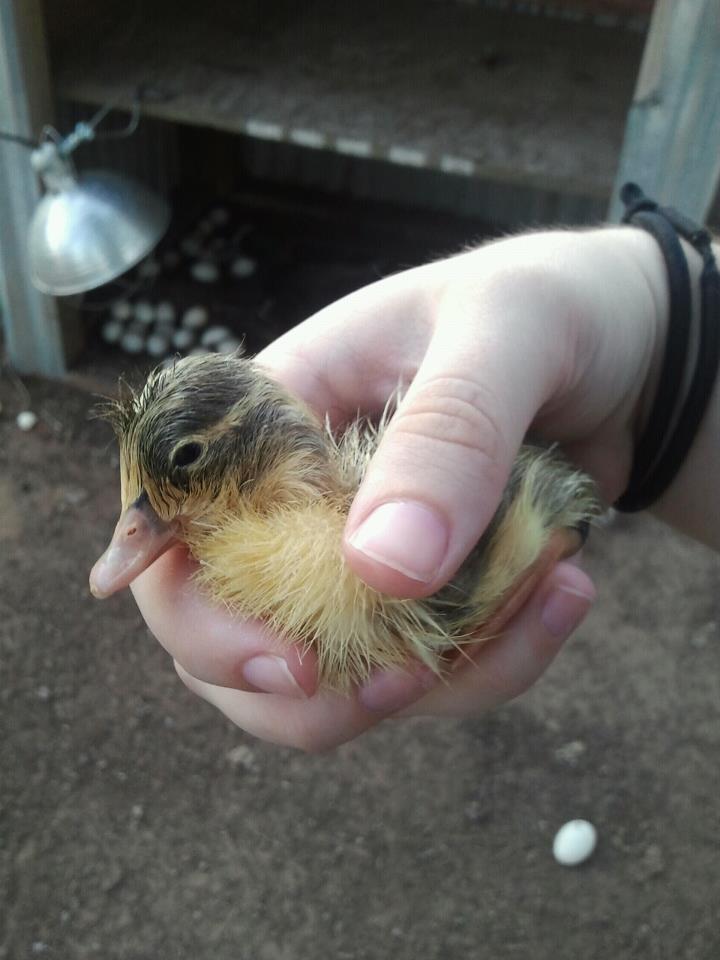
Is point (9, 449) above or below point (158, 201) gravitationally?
below

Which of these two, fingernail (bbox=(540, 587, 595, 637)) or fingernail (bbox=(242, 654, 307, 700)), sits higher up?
fingernail (bbox=(242, 654, 307, 700))

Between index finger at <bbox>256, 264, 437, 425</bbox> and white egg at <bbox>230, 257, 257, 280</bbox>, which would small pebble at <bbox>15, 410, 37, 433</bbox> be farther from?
index finger at <bbox>256, 264, 437, 425</bbox>

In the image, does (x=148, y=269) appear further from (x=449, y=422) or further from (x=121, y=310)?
(x=449, y=422)

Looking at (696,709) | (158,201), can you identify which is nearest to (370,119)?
(158,201)

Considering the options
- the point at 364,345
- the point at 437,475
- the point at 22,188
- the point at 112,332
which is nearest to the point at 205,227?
the point at 112,332

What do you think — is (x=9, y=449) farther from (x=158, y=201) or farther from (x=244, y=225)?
(x=244, y=225)

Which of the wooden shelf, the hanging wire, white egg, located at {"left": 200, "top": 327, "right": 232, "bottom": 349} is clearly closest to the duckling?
the wooden shelf
